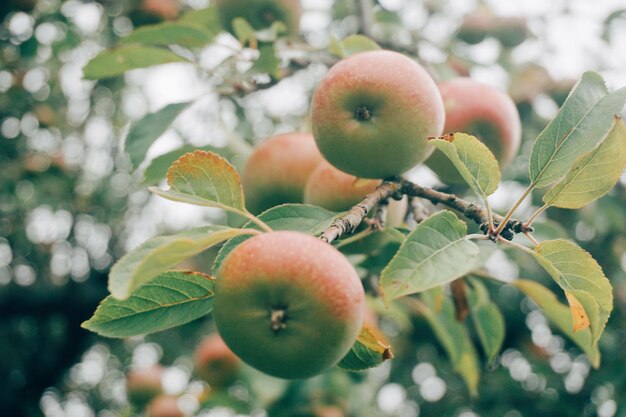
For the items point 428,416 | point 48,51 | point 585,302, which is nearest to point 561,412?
point 428,416

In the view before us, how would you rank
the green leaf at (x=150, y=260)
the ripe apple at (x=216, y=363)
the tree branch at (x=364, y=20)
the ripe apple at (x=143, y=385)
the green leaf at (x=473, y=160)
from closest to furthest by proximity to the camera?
1. the green leaf at (x=150, y=260)
2. the green leaf at (x=473, y=160)
3. the tree branch at (x=364, y=20)
4. the ripe apple at (x=216, y=363)
5. the ripe apple at (x=143, y=385)

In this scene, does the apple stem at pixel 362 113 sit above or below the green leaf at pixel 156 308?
above

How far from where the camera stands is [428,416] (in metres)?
4.03

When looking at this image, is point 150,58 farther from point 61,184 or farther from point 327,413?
point 61,184

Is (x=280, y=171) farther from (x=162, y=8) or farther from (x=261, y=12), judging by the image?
(x=162, y=8)

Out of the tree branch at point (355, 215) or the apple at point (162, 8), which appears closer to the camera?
the tree branch at point (355, 215)

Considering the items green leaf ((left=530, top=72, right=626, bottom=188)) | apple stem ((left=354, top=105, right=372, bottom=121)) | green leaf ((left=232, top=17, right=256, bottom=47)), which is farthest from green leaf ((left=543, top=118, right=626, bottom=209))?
green leaf ((left=232, top=17, right=256, bottom=47))

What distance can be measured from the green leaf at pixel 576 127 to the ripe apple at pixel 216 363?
5.79ft

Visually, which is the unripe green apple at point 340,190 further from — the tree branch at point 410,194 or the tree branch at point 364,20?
the tree branch at point 364,20

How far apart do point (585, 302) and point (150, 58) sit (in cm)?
104

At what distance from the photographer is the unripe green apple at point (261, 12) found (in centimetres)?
158

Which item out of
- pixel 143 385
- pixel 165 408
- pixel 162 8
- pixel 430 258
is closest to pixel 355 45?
pixel 430 258

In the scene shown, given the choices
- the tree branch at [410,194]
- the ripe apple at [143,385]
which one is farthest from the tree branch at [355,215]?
the ripe apple at [143,385]

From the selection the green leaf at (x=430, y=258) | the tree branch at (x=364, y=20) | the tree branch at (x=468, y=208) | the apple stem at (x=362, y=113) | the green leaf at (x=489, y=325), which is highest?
the apple stem at (x=362, y=113)
